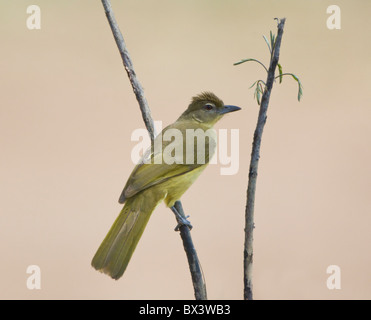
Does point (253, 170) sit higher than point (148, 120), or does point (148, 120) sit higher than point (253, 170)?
point (148, 120)

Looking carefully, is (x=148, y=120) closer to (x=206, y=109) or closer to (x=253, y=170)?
(x=253, y=170)

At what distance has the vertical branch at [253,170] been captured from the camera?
80 cm

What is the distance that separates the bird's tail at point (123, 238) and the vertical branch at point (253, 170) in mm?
369

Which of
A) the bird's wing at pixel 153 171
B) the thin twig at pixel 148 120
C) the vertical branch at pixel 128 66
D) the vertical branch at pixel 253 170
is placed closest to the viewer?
the vertical branch at pixel 253 170

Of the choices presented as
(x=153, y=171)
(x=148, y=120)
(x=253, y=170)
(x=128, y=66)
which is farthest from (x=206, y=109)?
(x=253, y=170)

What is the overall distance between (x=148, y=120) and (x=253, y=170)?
60 cm

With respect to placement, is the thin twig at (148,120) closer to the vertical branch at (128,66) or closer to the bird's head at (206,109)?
the vertical branch at (128,66)

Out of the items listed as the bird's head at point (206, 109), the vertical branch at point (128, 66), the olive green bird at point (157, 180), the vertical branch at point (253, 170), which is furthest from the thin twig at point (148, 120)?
the bird's head at point (206, 109)

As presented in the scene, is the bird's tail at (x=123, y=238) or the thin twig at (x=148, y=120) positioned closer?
the thin twig at (x=148, y=120)

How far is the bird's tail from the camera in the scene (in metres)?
1.20

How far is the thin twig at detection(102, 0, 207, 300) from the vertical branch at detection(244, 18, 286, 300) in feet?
0.38

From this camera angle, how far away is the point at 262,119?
0.81m

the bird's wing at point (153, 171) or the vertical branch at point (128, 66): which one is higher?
the vertical branch at point (128, 66)

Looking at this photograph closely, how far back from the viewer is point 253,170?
83cm
